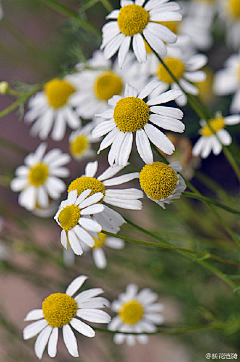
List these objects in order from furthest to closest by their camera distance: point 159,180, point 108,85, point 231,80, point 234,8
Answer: point 234,8, point 231,80, point 108,85, point 159,180

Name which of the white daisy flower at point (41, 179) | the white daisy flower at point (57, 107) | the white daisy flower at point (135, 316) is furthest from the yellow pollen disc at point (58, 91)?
the white daisy flower at point (135, 316)

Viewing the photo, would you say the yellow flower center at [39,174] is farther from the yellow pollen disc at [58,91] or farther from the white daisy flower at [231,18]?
the white daisy flower at [231,18]

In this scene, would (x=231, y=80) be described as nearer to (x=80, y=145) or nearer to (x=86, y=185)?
(x=80, y=145)

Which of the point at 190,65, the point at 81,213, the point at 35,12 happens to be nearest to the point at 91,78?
the point at 190,65

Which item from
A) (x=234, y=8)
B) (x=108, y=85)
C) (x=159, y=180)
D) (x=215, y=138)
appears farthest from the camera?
(x=234, y=8)

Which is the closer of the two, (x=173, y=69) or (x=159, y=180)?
(x=159, y=180)

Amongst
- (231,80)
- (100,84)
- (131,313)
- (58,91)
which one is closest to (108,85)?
(100,84)

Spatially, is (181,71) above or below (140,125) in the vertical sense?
above

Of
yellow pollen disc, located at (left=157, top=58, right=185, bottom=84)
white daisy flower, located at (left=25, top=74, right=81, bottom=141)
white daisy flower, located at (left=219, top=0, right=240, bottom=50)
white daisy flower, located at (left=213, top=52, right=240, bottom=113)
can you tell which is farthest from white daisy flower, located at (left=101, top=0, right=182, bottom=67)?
white daisy flower, located at (left=219, top=0, right=240, bottom=50)

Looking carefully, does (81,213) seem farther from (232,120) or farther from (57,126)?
(57,126)
